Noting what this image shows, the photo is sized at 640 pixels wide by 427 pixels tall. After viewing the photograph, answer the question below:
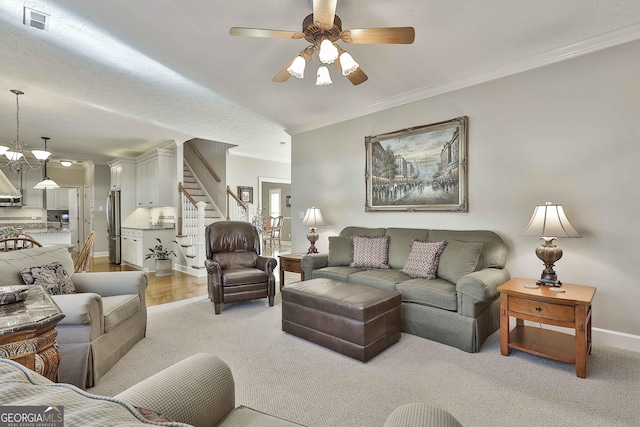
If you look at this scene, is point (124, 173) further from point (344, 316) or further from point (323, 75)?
point (344, 316)

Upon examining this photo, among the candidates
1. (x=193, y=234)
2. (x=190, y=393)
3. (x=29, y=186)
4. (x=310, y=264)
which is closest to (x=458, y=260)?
(x=310, y=264)

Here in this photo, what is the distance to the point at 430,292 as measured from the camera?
2770 millimetres

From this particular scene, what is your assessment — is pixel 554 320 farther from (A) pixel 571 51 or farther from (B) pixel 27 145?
(B) pixel 27 145

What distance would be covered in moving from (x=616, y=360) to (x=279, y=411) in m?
2.57

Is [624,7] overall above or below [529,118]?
above

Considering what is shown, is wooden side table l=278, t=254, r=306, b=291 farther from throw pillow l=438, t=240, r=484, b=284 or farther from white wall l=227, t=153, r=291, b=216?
white wall l=227, t=153, r=291, b=216

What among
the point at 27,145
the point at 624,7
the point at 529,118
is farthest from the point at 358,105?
the point at 27,145

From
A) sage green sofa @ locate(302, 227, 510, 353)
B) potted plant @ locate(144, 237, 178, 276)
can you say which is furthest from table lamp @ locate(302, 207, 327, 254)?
potted plant @ locate(144, 237, 178, 276)

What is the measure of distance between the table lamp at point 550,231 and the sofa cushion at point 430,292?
2.32ft

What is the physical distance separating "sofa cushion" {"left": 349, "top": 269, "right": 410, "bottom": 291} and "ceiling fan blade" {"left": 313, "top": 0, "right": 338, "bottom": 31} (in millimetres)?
2260

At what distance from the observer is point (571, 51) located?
2.73 metres

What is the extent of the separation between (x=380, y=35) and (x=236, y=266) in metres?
3.18

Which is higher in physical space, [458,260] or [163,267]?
[458,260]

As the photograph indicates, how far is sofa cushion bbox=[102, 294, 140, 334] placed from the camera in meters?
2.29
